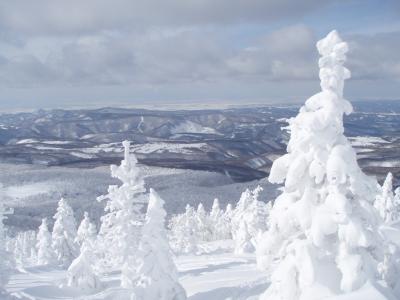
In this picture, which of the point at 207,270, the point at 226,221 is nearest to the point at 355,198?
the point at 207,270

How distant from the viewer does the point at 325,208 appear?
11.6 metres

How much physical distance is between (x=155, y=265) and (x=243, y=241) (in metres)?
30.0

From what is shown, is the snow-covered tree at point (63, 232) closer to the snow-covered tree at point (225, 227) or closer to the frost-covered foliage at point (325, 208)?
the snow-covered tree at point (225, 227)

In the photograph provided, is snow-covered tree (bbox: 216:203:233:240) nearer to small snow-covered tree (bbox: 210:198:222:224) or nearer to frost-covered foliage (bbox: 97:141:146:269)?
small snow-covered tree (bbox: 210:198:222:224)

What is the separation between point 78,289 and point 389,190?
38021 mm

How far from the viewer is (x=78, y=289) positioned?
35.9 m

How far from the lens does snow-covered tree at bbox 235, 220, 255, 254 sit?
183 feet

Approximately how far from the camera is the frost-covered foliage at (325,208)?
11336 mm

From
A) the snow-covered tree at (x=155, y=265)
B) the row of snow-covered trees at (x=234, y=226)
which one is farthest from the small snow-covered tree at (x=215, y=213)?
the snow-covered tree at (x=155, y=265)

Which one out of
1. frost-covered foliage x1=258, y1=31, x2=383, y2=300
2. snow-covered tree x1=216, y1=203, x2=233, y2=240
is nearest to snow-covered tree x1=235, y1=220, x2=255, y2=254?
snow-covered tree x1=216, y1=203, x2=233, y2=240

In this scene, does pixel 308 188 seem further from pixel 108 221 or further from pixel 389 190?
pixel 389 190

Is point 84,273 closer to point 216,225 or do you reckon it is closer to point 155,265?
point 155,265

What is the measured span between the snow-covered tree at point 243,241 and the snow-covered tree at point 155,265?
2855 cm

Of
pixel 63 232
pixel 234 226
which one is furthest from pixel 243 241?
pixel 63 232
